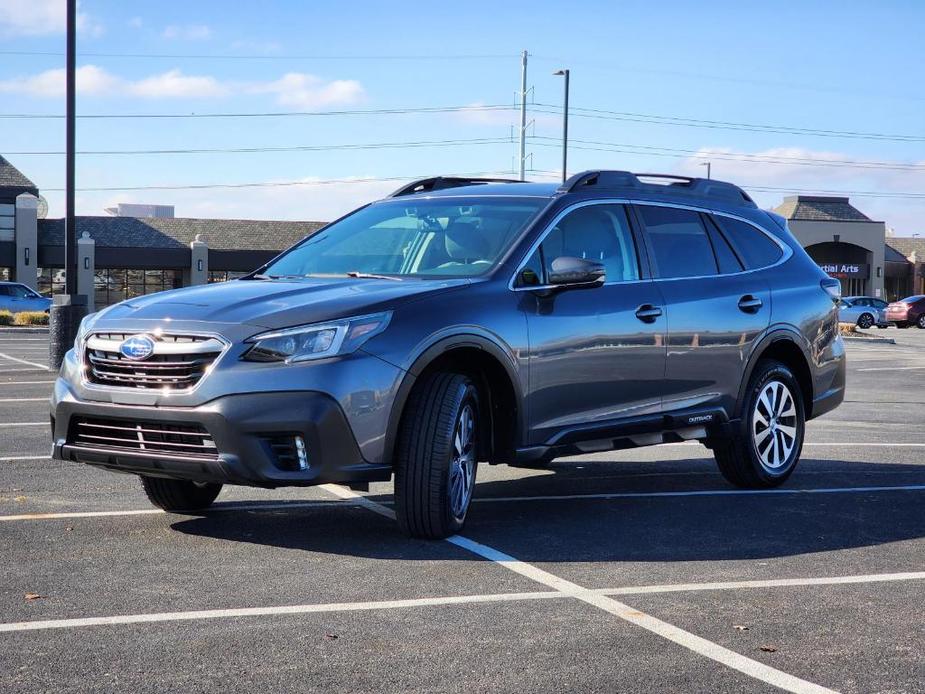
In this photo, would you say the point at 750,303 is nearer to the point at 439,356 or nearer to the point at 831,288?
the point at 831,288

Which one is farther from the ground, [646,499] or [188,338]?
[188,338]

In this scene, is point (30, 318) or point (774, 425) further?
point (30, 318)

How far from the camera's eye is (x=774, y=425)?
351 inches

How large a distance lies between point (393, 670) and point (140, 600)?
140 centimetres

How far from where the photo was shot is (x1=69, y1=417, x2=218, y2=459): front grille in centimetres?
608

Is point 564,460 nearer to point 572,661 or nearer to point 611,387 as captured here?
point 611,387

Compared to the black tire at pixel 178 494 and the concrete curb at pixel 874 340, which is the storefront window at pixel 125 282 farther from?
the black tire at pixel 178 494

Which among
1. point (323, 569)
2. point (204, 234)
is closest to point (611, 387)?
point (323, 569)

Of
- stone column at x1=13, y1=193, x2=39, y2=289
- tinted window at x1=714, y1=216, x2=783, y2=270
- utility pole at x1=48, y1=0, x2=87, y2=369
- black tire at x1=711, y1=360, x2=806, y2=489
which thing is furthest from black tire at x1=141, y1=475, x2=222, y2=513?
stone column at x1=13, y1=193, x2=39, y2=289

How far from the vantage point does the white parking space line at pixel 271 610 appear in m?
Answer: 4.93

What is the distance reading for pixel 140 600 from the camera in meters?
5.32

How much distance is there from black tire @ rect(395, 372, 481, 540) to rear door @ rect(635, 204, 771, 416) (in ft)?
6.45

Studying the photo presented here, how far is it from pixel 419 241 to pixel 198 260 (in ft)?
182

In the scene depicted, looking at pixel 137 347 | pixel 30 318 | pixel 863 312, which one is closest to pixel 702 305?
pixel 137 347
